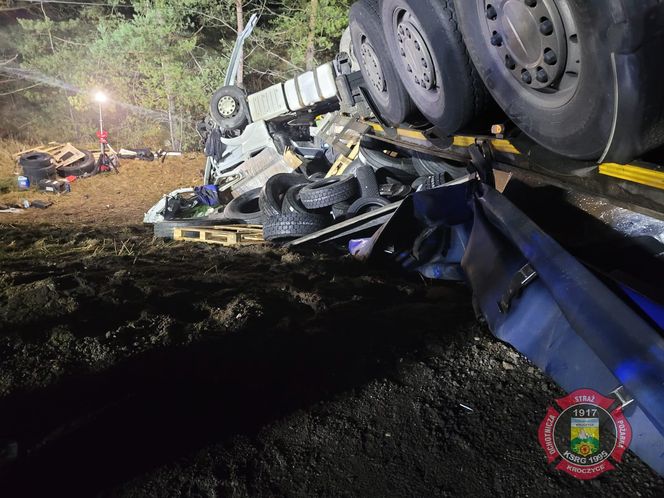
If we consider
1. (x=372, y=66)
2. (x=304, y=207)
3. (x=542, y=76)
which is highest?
(x=372, y=66)

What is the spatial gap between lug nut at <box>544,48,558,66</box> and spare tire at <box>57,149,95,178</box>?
39.0 feet

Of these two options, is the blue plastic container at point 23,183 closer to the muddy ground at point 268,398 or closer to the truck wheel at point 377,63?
the muddy ground at point 268,398

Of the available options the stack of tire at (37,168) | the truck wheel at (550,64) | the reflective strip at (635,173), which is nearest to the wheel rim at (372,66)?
the truck wheel at (550,64)

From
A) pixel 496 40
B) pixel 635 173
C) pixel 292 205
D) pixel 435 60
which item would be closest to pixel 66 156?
pixel 292 205

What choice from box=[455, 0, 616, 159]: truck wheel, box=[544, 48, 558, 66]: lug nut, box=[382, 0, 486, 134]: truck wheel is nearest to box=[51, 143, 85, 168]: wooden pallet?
box=[382, 0, 486, 134]: truck wheel

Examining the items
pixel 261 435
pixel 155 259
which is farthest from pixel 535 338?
pixel 155 259

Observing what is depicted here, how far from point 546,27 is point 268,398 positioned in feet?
6.15

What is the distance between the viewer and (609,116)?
5.16ft

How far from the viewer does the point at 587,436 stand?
168 cm

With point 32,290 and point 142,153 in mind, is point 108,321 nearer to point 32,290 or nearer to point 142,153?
point 32,290

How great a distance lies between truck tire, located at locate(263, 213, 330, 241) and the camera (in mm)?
4883

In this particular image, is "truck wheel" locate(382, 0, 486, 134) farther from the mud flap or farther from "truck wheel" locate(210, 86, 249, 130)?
"truck wheel" locate(210, 86, 249, 130)

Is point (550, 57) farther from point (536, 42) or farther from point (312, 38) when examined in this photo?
point (312, 38)

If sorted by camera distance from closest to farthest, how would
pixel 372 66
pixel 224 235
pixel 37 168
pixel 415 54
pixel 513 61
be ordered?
pixel 513 61 < pixel 415 54 < pixel 372 66 < pixel 224 235 < pixel 37 168
